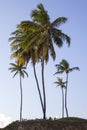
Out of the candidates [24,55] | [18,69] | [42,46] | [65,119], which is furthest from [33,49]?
[18,69]

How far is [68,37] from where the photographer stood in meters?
46.2

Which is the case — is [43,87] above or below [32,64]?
below

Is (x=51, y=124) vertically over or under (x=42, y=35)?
under

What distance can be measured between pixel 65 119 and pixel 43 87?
21.1ft

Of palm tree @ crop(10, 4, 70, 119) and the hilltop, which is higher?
palm tree @ crop(10, 4, 70, 119)

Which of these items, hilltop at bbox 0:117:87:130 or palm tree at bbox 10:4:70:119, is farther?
palm tree at bbox 10:4:70:119

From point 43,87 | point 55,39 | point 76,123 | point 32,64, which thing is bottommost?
point 76,123

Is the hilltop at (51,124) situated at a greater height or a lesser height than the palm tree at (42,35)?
lesser

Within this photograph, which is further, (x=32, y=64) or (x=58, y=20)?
(x=32, y=64)

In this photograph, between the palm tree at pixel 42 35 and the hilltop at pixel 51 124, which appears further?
the palm tree at pixel 42 35

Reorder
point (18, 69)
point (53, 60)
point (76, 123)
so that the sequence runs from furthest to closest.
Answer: point (18, 69) → point (53, 60) → point (76, 123)

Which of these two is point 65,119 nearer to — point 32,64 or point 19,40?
point 32,64

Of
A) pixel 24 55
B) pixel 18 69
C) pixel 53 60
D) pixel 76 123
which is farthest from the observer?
pixel 18 69

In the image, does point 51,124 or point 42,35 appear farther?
point 42,35
